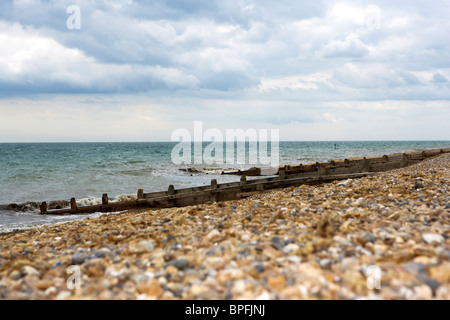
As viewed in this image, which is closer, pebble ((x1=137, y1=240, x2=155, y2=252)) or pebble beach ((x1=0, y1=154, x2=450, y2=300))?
pebble beach ((x1=0, y1=154, x2=450, y2=300))

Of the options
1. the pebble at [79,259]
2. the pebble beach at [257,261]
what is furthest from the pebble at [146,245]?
the pebble at [79,259]

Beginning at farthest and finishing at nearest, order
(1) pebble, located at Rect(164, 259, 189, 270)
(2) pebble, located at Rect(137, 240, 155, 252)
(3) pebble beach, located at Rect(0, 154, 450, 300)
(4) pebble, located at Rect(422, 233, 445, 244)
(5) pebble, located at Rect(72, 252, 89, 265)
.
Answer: (2) pebble, located at Rect(137, 240, 155, 252) → (5) pebble, located at Rect(72, 252, 89, 265) → (4) pebble, located at Rect(422, 233, 445, 244) → (1) pebble, located at Rect(164, 259, 189, 270) → (3) pebble beach, located at Rect(0, 154, 450, 300)

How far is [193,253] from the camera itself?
14.8ft

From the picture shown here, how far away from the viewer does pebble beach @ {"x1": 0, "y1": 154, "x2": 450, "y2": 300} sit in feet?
11.0

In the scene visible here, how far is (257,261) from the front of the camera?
3.96 metres

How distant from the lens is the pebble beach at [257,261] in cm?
335

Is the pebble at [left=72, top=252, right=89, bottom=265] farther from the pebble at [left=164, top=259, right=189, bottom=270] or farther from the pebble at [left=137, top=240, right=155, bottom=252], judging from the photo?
the pebble at [left=164, top=259, right=189, bottom=270]

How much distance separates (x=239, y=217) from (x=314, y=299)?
356 centimetres

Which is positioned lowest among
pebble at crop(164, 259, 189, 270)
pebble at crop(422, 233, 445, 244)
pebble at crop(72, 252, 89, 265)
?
pebble at crop(72, 252, 89, 265)

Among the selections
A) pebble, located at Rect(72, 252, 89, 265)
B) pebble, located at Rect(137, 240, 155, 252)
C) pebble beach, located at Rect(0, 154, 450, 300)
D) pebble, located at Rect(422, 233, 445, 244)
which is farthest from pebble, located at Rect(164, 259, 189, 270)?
pebble, located at Rect(422, 233, 445, 244)

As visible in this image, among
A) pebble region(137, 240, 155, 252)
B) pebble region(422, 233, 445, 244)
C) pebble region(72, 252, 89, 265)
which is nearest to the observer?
pebble region(422, 233, 445, 244)

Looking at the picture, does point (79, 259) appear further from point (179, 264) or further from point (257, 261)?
point (257, 261)

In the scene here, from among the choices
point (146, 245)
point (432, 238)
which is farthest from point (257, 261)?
point (432, 238)
